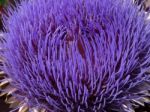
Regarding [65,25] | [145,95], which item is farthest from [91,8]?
[145,95]

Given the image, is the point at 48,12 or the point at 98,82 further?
the point at 48,12

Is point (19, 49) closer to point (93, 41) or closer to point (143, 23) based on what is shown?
point (93, 41)

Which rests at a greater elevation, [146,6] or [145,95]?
[146,6]

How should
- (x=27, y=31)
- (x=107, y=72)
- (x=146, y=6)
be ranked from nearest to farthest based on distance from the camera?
(x=107, y=72) → (x=27, y=31) → (x=146, y=6)

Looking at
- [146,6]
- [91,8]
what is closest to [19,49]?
[91,8]

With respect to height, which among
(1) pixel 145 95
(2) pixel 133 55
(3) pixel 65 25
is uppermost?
(3) pixel 65 25

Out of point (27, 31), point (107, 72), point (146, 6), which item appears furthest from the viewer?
point (146, 6)
